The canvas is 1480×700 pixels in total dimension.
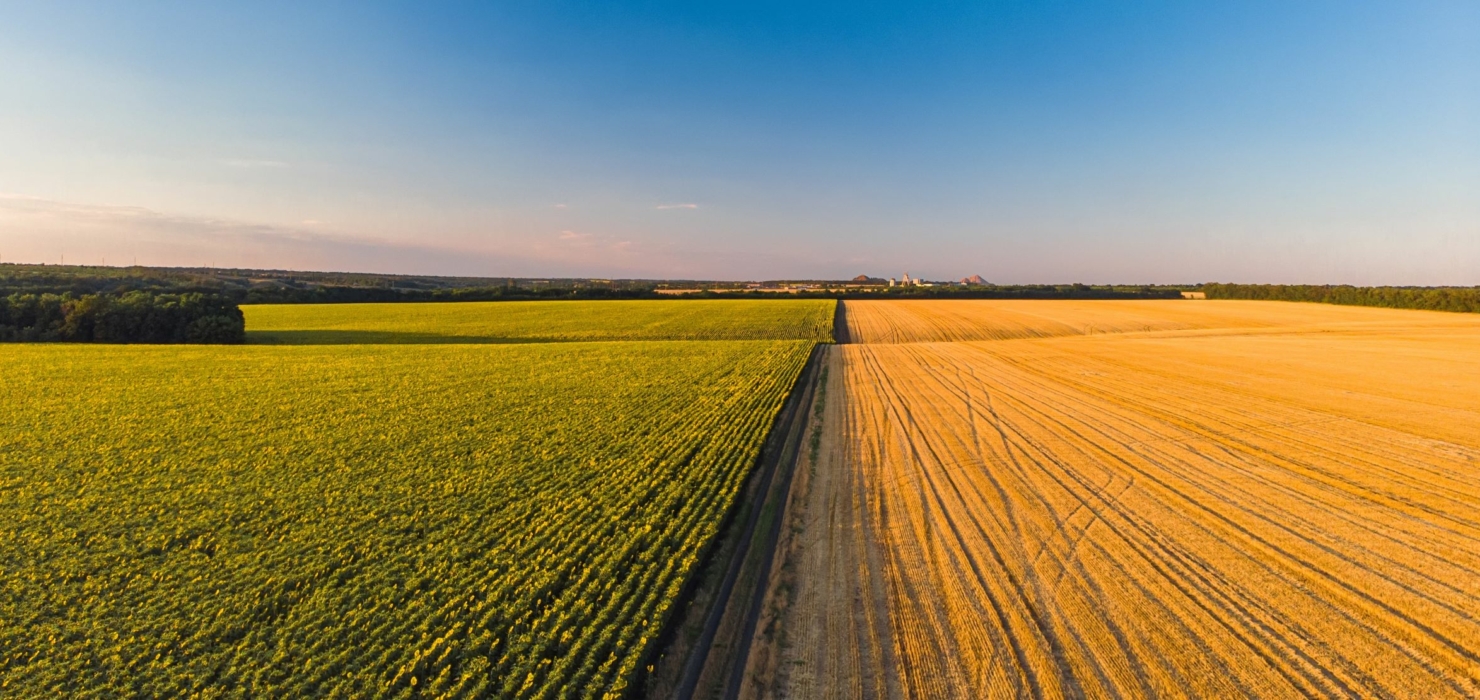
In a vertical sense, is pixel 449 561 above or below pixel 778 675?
above

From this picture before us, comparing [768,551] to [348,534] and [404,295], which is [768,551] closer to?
[348,534]

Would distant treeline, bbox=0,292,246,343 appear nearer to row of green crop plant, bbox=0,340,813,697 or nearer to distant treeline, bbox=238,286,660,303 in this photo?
row of green crop plant, bbox=0,340,813,697

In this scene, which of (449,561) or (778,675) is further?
(449,561)

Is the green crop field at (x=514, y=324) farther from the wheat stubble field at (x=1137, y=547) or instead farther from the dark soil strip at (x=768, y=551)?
the dark soil strip at (x=768, y=551)

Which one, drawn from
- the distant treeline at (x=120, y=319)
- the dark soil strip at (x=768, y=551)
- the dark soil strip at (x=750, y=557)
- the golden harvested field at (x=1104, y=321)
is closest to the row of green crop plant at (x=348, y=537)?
the dark soil strip at (x=750, y=557)

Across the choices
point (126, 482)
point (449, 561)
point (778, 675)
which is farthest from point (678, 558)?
point (126, 482)

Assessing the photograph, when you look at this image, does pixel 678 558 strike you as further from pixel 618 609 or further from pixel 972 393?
pixel 972 393
